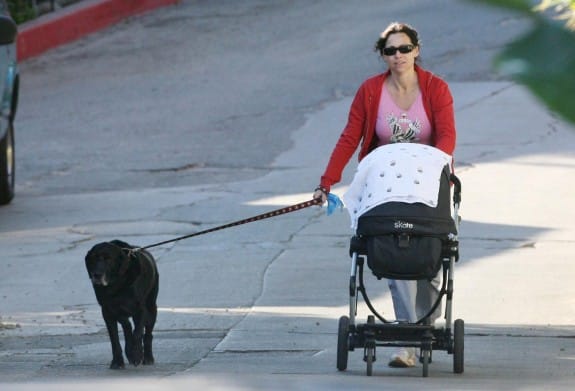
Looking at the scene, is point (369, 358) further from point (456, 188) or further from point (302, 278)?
point (302, 278)

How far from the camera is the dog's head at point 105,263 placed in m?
5.92

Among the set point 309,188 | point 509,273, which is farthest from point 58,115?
point 509,273

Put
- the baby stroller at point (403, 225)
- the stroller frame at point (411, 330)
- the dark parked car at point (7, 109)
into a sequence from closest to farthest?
the baby stroller at point (403, 225) < the stroller frame at point (411, 330) < the dark parked car at point (7, 109)

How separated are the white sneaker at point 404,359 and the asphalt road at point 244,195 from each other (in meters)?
0.08

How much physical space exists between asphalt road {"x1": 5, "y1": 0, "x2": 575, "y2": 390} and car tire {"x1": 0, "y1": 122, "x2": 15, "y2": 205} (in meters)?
0.14

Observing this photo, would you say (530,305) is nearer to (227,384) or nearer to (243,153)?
(227,384)

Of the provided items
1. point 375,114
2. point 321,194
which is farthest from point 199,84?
point 375,114

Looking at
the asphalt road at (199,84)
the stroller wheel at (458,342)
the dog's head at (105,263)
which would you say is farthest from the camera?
the asphalt road at (199,84)

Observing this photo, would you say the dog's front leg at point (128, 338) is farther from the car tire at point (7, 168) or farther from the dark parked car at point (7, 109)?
A: the car tire at point (7, 168)

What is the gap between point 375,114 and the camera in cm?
572

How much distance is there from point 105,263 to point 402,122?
1435 millimetres

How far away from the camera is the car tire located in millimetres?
12016

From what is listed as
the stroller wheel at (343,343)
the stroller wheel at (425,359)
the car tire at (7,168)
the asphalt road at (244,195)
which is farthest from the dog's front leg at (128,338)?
the car tire at (7,168)

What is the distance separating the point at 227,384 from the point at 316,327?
488 centimetres
